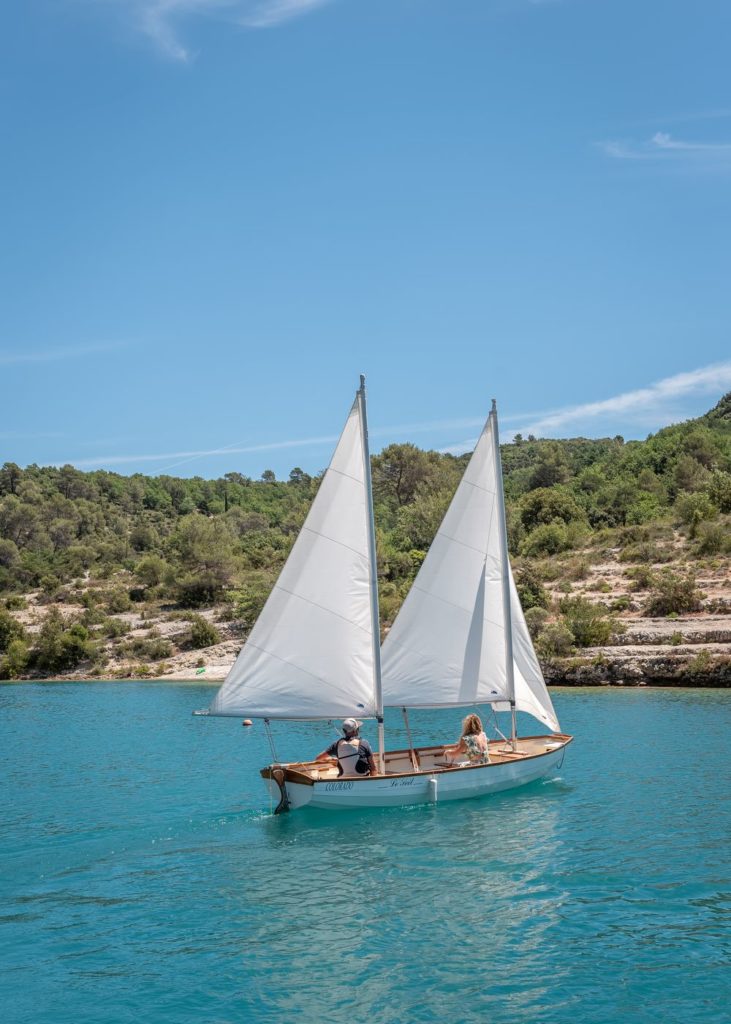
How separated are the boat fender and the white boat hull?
1.0 inches

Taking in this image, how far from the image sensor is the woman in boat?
26672 mm

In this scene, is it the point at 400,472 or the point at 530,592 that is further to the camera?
the point at 400,472

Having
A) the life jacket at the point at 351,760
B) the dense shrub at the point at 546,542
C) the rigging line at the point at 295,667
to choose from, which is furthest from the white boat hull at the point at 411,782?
the dense shrub at the point at 546,542

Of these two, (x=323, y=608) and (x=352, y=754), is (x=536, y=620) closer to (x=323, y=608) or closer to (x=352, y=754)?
(x=352, y=754)

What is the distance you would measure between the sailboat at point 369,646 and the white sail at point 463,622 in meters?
0.03

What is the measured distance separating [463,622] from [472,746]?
357cm

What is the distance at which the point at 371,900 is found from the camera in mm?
18672

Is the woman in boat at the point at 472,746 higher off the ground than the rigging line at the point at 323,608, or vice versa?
the rigging line at the point at 323,608

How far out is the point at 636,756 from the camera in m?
32.5

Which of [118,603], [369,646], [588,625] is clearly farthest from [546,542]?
[369,646]

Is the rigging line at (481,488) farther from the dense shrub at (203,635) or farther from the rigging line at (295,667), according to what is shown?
the dense shrub at (203,635)

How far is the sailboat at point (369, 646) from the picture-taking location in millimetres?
24109

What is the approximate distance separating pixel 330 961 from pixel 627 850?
8.94 meters

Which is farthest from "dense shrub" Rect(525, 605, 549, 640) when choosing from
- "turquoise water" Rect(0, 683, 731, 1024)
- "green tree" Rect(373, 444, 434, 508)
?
"green tree" Rect(373, 444, 434, 508)
